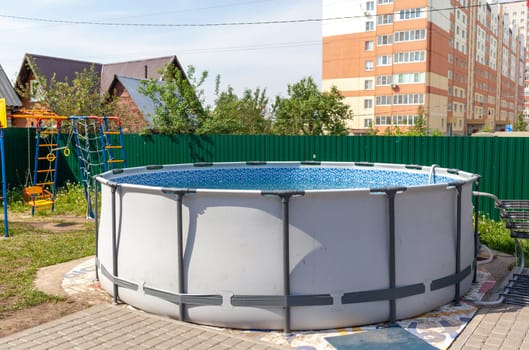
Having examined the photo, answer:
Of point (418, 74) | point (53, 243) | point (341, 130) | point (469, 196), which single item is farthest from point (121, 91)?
point (418, 74)

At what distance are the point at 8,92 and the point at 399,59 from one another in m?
42.0

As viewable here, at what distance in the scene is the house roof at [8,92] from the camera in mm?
27297


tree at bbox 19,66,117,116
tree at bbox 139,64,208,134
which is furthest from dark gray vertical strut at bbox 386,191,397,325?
tree at bbox 19,66,117,116

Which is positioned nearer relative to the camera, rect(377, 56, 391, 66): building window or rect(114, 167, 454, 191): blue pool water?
rect(114, 167, 454, 191): blue pool water

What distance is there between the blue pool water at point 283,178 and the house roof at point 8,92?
803 inches

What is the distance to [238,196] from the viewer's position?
17.0 feet

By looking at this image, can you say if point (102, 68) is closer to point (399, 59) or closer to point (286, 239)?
point (399, 59)

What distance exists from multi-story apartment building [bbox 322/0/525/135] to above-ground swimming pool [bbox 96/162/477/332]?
147 ft

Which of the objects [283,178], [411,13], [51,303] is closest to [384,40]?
[411,13]

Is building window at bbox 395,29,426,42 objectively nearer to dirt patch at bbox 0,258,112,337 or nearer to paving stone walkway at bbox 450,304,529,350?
paving stone walkway at bbox 450,304,529,350

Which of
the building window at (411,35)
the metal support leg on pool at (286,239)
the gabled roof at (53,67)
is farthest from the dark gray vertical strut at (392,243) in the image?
the building window at (411,35)

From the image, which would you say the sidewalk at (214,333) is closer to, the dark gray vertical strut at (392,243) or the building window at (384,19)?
the dark gray vertical strut at (392,243)

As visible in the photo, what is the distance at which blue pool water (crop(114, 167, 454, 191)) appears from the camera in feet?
34.4

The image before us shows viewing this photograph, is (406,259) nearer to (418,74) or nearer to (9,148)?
(9,148)
